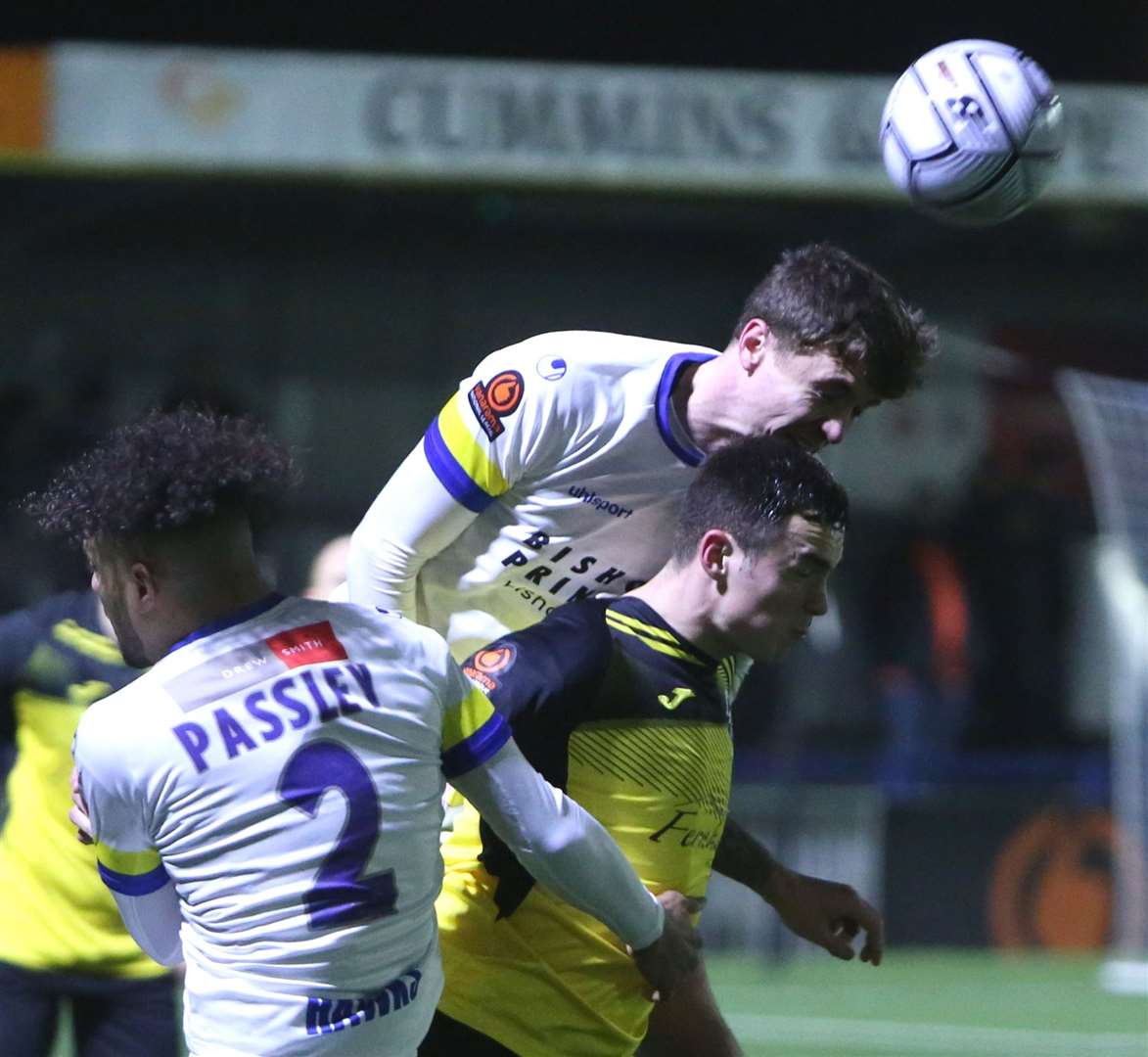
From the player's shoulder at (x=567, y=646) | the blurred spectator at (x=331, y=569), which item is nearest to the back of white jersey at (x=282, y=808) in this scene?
the player's shoulder at (x=567, y=646)

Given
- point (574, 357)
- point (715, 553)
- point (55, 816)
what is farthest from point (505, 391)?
point (55, 816)

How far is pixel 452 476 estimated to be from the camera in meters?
3.54

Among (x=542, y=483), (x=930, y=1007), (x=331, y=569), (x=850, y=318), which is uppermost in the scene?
(x=850, y=318)

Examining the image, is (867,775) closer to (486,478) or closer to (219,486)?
(486,478)

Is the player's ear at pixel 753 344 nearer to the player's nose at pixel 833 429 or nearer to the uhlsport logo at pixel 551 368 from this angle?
the player's nose at pixel 833 429

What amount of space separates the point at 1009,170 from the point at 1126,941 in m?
7.54

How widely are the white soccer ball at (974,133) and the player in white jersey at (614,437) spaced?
58 centimetres

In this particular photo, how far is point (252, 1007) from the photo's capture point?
2.74 m

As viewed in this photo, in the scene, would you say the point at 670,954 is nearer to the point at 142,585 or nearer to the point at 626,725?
the point at 626,725

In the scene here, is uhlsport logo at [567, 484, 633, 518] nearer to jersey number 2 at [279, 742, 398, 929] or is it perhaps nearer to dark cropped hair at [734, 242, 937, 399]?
dark cropped hair at [734, 242, 937, 399]

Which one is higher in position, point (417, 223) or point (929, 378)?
point (417, 223)

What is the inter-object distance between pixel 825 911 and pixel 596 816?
2.05 feet

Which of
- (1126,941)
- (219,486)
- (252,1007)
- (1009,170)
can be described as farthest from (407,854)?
(1126,941)

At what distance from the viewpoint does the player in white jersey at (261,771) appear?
2703 millimetres
